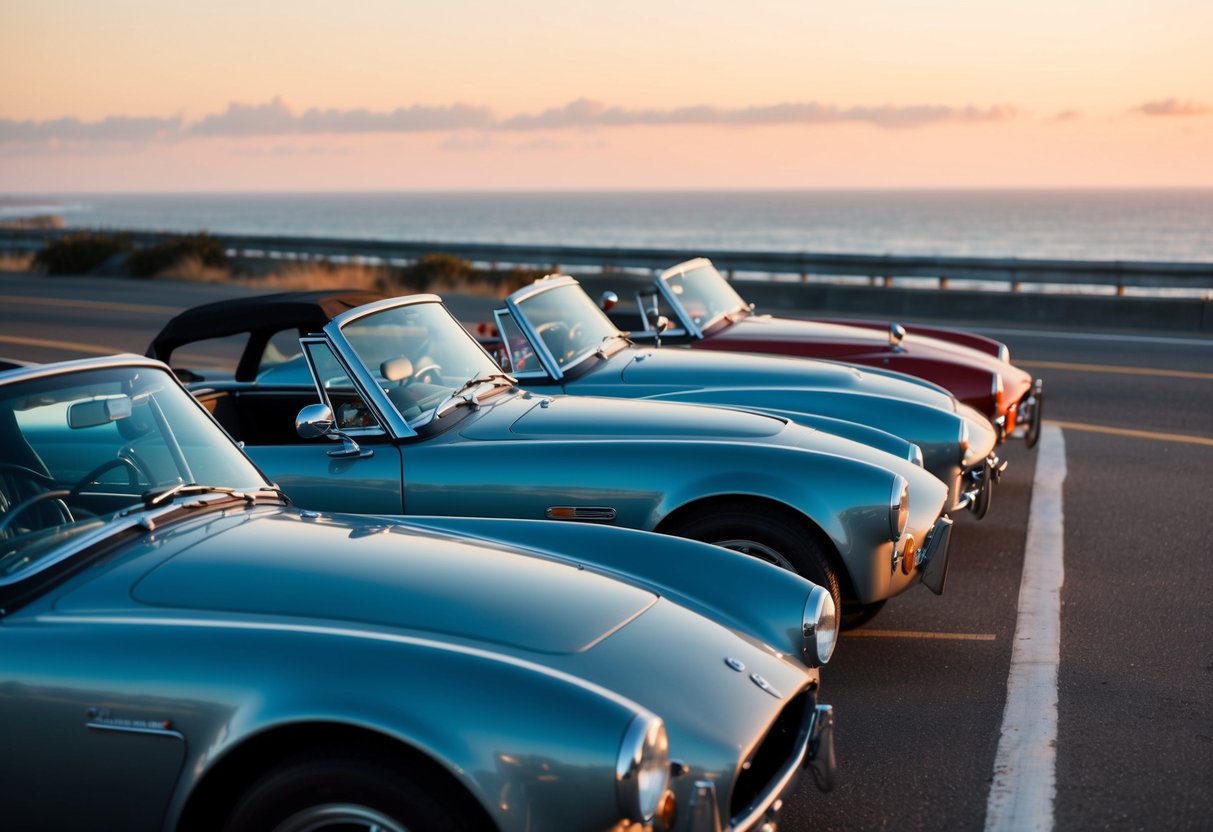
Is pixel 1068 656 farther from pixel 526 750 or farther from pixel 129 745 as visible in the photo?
pixel 129 745

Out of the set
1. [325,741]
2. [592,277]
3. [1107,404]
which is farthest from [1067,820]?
[592,277]

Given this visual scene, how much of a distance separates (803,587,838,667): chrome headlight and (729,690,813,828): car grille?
12.5 inches

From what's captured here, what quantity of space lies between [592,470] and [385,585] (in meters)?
2.17

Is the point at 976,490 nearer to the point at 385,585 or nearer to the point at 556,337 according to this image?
the point at 556,337

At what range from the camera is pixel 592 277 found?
22.2 m

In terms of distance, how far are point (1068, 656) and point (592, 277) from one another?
1719 cm

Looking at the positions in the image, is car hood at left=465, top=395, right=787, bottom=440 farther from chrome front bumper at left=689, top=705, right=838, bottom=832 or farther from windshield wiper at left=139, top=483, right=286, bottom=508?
chrome front bumper at left=689, top=705, right=838, bottom=832

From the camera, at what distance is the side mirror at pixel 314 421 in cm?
474

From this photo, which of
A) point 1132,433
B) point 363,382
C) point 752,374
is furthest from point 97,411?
point 1132,433

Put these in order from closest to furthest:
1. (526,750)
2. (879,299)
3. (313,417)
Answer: (526,750), (313,417), (879,299)

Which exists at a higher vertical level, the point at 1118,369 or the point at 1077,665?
the point at 1077,665

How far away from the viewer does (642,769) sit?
9.03 ft

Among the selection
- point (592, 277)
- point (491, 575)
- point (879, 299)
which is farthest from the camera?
point (592, 277)

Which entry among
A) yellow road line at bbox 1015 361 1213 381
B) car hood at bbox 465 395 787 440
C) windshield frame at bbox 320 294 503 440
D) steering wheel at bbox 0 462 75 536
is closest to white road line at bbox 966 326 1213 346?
yellow road line at bbox 1015 361 1213 381
